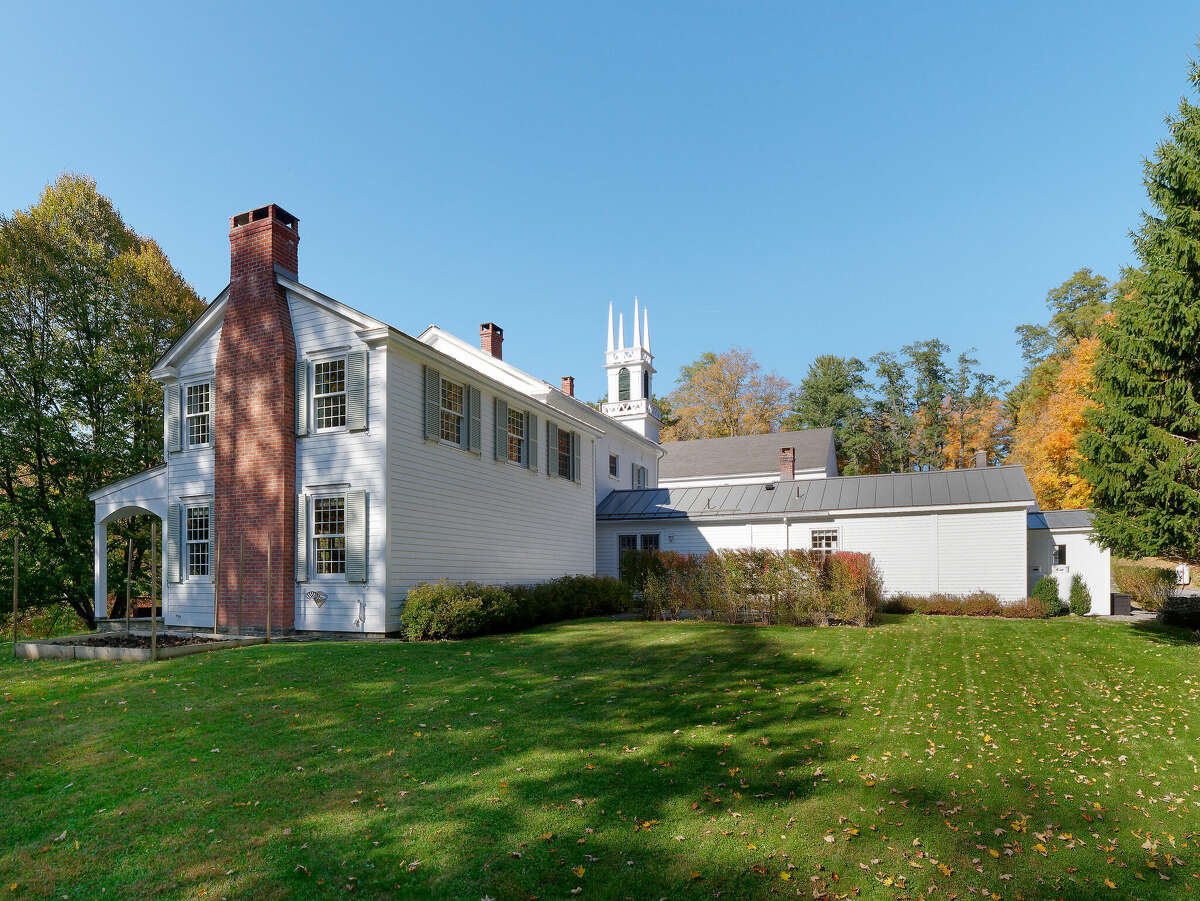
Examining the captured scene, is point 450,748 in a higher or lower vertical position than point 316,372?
lower

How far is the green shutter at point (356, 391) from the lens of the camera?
45.7 ft

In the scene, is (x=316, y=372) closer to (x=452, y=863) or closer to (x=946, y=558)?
(x=452, y=863)

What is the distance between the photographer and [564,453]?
2170 cm

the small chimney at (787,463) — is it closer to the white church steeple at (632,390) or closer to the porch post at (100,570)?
the white church steeple at (632,390)

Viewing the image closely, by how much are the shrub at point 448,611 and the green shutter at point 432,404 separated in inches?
130

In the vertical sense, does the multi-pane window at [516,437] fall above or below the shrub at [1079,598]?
above

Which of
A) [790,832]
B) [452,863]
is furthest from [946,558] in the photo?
[452,863]

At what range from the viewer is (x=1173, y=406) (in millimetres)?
12547

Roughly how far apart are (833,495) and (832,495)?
32 millimetres

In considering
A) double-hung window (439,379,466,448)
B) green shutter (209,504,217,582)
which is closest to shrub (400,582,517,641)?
double-hung window (439,379,466,448)

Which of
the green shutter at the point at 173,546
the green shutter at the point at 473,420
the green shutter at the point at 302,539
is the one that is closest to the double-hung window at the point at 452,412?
the green shutter at the point at 473,420

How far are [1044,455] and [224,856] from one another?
114 feet

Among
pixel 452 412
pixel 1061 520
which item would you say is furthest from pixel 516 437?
pixel 1061 520

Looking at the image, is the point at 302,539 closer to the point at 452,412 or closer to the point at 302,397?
the point at 302,397
